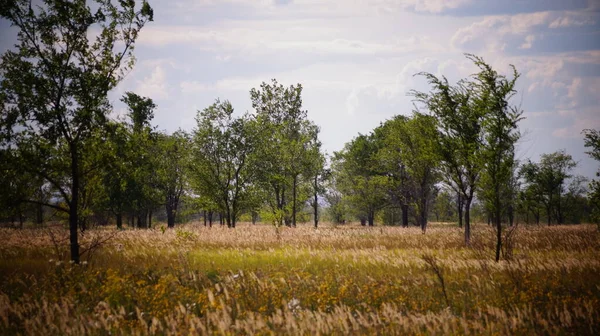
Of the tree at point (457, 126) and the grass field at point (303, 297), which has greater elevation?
the tree at point (457, 126)

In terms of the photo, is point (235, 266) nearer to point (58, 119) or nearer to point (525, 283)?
point (58, 119)

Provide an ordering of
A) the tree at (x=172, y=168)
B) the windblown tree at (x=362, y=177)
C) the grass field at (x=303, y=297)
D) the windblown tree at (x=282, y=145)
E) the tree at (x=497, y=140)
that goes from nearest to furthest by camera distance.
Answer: the grass field at (x=303, y=297), the tree at (x=497, y=140), the windblown tree at (x=282, y=145), the tree at (x=172, y=168), the windblown tree at (x=362, y=177)

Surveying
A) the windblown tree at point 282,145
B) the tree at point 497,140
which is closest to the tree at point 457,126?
the tree at point 497,140

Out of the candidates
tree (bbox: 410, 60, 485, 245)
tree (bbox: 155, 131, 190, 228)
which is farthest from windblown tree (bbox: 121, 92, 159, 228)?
tree (bbox: 410, 60, 485, 245)

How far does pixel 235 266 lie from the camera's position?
898 centimetres

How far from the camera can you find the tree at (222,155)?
77.3ft

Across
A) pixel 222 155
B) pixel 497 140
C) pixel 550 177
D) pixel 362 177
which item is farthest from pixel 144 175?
pixel 550 177

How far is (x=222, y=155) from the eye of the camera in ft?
77.9

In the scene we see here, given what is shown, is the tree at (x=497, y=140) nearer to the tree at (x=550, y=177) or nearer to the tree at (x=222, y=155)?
the tree at (x=222, y=155)

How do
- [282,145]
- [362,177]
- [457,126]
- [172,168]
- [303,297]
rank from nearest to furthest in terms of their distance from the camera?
[303,297]
[457,126]
[282,145]
[172,168]
[362,177]

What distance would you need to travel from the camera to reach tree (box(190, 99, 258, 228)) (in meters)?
23.6

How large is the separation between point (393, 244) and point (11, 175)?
1323 cm

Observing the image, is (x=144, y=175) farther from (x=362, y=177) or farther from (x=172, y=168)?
(x=362, y=177)

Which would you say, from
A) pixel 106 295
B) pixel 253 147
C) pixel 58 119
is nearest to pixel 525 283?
pixel 106 295
